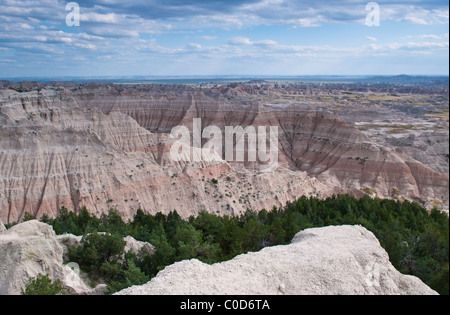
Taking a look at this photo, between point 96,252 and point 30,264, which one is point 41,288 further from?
point 96,252

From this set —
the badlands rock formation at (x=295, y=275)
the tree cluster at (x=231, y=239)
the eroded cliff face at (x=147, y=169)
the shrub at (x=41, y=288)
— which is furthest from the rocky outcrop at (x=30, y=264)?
the eroded cliff face at (x=147, y=169)

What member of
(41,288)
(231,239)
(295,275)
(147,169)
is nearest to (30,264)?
(41,288)

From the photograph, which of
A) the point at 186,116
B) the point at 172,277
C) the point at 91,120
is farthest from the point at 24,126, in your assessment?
the point at 186,116

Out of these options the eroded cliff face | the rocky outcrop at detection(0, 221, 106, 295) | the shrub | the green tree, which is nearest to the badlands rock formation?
the shrub

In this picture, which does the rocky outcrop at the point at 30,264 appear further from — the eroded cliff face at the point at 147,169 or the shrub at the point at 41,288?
the eroded cliff face at the point at 147,169
